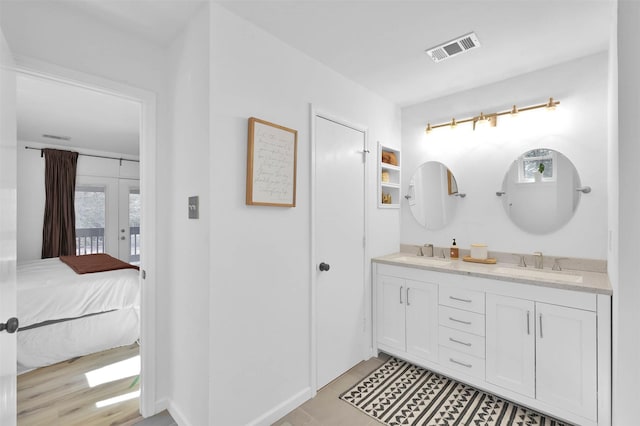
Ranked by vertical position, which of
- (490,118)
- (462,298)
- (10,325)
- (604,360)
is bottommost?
(604,360)

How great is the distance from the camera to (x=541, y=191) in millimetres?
2428

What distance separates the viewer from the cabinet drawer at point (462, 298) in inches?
85.5

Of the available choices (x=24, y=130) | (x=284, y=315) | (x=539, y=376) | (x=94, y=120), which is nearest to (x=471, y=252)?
(x=539, y=376)

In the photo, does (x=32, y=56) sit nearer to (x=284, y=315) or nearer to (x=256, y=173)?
(x=256, y=173)

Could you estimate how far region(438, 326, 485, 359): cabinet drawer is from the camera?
2.17m

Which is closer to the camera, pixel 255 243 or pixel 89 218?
pixel 255 243

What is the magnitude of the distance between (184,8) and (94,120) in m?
2.87

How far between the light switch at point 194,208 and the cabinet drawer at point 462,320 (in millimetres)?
1956

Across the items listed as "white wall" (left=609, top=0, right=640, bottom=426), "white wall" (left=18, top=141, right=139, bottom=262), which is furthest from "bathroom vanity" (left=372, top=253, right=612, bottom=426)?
"white wall" (left=18, top=141, right=139, bottom=262)

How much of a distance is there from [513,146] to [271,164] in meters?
2.14

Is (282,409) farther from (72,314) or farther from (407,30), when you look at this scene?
(407,30)

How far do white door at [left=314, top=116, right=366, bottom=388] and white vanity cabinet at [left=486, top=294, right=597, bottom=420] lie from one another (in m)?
1.04

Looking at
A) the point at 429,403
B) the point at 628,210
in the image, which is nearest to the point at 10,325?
the point at 628,210

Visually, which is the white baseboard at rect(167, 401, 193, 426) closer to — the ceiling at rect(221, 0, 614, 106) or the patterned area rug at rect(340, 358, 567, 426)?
the patterned area rug at rect(340, 358, 567, 426)
